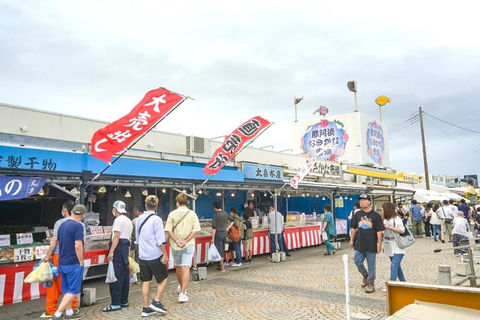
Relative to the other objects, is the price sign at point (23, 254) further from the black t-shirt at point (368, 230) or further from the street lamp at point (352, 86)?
the street lamp at point (352, 86)

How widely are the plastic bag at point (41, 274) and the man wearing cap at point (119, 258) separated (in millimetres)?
916

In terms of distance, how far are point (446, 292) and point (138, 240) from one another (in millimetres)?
4377

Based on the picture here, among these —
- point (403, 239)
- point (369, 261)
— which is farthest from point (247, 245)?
point (403, 239)

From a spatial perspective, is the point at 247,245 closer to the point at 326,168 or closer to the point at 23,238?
the point at 23,238

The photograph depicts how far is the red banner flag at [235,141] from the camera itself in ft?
29.4

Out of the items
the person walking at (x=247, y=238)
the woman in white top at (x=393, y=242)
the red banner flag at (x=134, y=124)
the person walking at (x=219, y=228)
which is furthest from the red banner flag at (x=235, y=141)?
the woman in white top at (x=393, y=242)

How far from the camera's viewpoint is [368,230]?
7.07 metres

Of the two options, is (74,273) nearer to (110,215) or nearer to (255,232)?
(255,232)

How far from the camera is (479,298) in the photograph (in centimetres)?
351

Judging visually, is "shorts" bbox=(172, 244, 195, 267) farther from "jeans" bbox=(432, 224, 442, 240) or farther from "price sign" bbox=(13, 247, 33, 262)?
"jeans" bbox=(432, 224, 442, 240)

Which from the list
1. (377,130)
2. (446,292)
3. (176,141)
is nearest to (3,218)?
(176,141)

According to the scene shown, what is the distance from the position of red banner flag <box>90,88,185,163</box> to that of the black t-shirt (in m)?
4.43

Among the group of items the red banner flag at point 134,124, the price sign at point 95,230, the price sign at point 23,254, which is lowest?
the price sign at point 23,254

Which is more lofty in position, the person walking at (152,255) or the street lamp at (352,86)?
the street lamp at (352,86)
